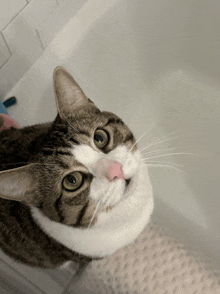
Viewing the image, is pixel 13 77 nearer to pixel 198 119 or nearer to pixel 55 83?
pixel 55 83

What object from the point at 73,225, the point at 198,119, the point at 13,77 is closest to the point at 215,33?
the point at 198,119

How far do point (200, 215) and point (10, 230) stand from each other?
920 mm

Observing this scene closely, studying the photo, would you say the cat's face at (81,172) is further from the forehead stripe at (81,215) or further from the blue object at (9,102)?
the blue object at (9,102)

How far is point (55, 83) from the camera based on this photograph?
77cm

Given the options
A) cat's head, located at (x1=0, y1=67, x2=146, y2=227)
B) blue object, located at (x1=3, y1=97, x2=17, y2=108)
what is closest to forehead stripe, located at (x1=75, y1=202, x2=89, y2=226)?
cat's head, located at (x1=0, y1=67, x2=146, y2=227)

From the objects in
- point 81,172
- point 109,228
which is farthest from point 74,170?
point 109,228

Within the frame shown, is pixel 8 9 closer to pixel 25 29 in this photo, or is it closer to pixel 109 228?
pixel 25 29

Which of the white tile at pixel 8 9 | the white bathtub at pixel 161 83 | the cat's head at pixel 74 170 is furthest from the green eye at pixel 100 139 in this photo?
the white tile at pixel 8 9

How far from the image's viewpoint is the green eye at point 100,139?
84 centimetres

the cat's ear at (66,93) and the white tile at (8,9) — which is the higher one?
the white tile at (8,9)

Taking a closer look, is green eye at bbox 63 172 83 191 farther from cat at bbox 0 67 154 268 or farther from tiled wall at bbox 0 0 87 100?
tiled wall at bbox 0 0 87 100

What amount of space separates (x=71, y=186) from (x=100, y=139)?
0.54ft

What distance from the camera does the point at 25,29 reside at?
1.26 m

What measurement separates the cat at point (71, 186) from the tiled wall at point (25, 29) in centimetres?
45
